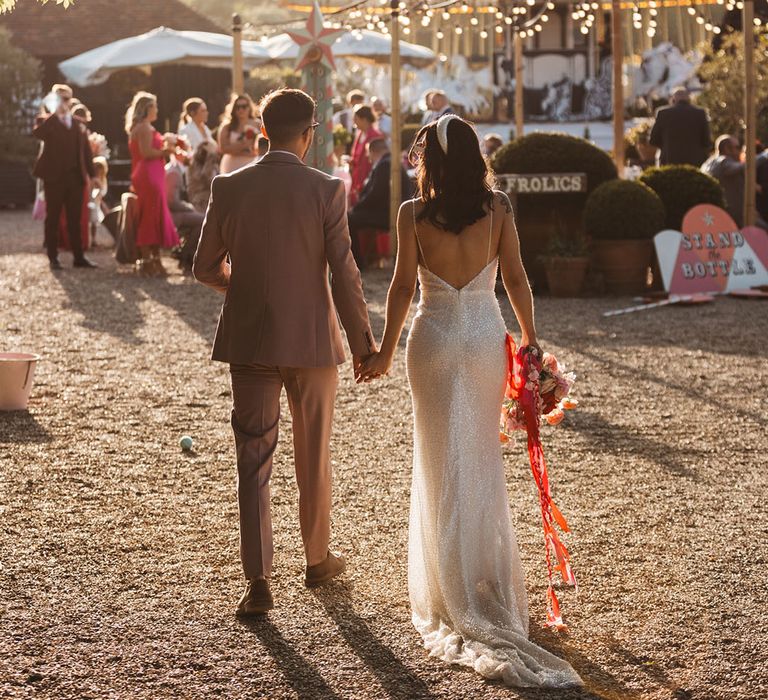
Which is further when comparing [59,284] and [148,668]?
[59,284]

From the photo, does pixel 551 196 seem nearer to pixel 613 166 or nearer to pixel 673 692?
pixel 613 166

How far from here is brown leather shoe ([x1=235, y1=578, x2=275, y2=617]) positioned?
4691 millimetres

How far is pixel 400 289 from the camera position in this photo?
15.2ft

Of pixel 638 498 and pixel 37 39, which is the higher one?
pixel 37 39

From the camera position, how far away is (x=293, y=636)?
4.51 meters

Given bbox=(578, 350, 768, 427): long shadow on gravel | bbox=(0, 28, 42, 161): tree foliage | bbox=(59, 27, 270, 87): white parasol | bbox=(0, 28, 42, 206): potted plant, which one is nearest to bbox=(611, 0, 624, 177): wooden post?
bbox=(578, 350, 768, 427): long shadow on gravel

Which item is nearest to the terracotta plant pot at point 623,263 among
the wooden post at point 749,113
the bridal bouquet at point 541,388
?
the wooden post at point 749,113

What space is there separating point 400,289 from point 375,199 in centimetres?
1074

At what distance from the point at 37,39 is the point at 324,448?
116ft

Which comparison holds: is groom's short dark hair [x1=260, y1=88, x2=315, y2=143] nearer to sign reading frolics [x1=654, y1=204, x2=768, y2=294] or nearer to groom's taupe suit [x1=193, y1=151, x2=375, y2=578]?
groom's taupe suit [x1=193, y1=151, x2=375, y2=578]

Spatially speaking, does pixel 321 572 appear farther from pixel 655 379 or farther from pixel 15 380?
pixel 655 379

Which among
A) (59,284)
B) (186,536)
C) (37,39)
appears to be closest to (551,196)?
(59,284)

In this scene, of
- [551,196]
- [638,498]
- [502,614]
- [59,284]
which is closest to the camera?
[502,614]

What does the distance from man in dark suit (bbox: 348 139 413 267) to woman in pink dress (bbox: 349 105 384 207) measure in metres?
0.22
